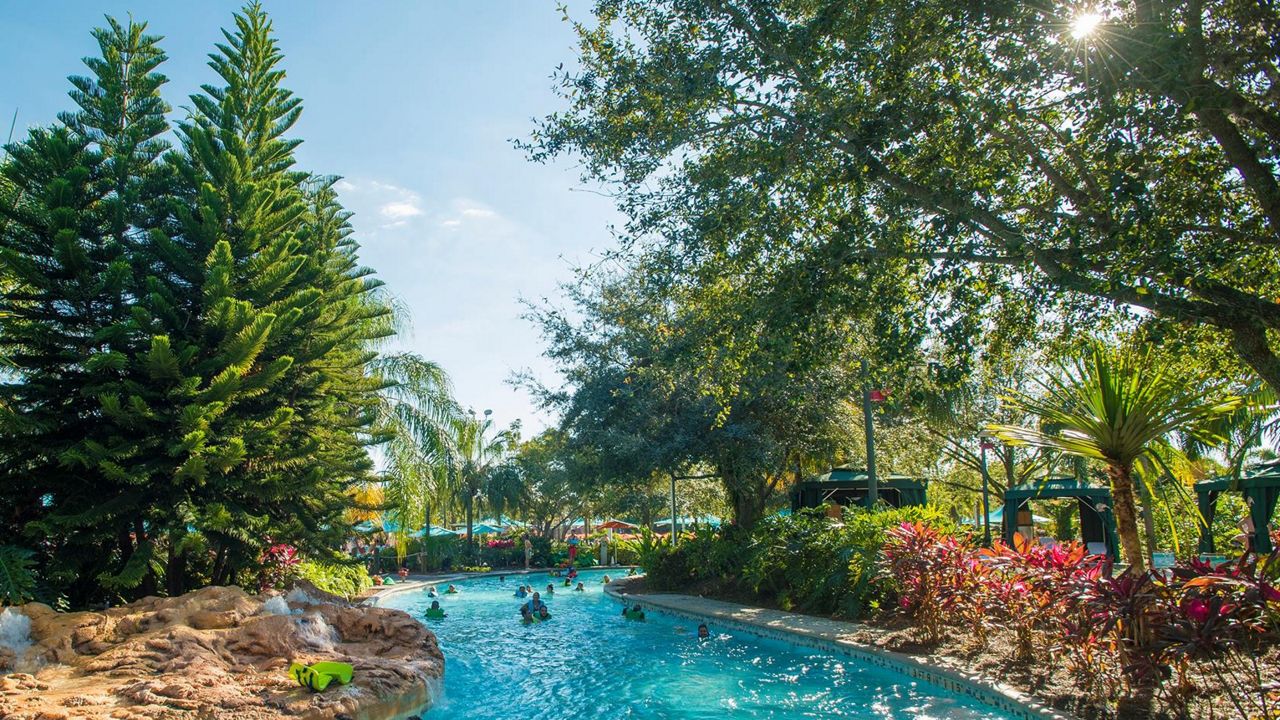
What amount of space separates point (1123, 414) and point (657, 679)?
5.97m

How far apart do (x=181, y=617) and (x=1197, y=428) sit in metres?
9.90

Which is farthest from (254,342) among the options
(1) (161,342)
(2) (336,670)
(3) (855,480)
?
(3) (855,480)

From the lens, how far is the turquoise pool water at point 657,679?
7895mm

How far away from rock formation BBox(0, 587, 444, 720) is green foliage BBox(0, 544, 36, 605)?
21 centimetres

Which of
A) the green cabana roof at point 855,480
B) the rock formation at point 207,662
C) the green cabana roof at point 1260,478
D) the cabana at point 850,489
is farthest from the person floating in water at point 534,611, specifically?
the green cabana roof at point 1260,478

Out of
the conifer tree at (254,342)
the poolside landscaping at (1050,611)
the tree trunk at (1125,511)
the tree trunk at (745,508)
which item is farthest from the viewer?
the tree trunk at (745,508)

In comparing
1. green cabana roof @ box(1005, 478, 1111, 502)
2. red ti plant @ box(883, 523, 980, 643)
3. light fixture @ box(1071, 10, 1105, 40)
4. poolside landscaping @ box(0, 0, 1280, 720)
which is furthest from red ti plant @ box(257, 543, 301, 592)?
green cabana roof @ box(1005, 478, 1111, 502)

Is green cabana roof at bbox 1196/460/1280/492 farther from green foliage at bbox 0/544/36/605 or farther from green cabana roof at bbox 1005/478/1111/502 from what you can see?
green foliage at bbox 0/544/36/605

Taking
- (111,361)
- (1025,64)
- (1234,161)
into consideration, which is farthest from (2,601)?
(1234,161)

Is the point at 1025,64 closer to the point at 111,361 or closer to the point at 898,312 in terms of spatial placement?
the point at 898,312

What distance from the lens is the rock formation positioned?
5.93 metres

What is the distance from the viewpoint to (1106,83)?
536 centimetres

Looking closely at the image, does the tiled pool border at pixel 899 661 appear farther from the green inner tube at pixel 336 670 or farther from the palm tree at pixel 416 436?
the green inner tube at pixel 336 670

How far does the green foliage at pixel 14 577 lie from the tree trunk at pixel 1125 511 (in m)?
10.1
